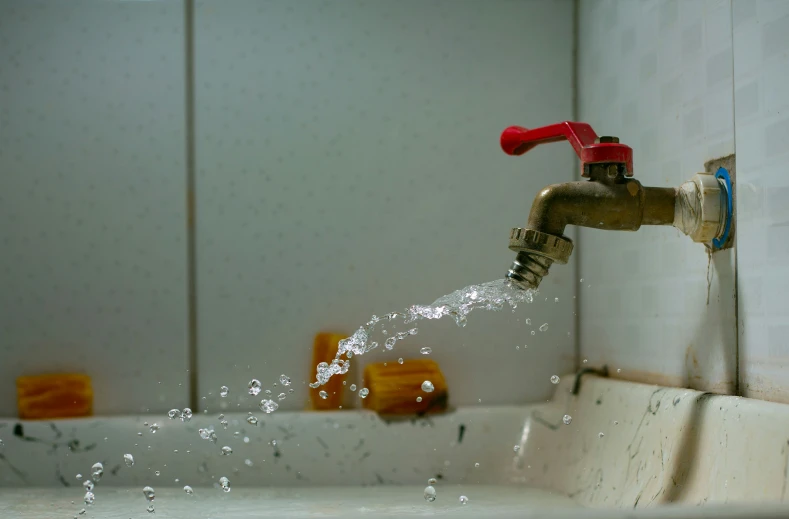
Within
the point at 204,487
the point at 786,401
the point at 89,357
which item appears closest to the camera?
the point at 786,401

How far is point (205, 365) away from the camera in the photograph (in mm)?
1234

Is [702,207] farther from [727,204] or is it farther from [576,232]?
[576,232]

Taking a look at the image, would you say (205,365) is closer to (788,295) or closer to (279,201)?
(279,201)

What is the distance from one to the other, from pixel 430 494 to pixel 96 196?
2.20 ft

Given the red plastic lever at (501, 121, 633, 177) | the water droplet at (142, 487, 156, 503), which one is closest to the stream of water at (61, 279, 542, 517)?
the water droplet at (142, 487, 156, 503)

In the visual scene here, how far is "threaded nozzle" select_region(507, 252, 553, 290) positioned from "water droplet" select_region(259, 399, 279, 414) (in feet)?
1.67

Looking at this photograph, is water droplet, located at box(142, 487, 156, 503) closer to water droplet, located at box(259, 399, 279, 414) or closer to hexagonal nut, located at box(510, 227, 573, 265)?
water droplet, located at box(259, 399, 279, 414)

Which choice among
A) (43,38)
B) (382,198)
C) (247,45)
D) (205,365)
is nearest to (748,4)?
(382,198)

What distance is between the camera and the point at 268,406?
119 cm

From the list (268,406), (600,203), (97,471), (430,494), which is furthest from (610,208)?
(97,471)

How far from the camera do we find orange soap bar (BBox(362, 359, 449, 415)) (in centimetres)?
116

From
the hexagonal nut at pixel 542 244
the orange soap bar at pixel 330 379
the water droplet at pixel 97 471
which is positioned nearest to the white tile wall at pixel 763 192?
the hexagonal nut at pixel 542 244

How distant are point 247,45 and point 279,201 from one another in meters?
0.25

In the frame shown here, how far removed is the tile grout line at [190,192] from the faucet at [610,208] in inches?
23.6
